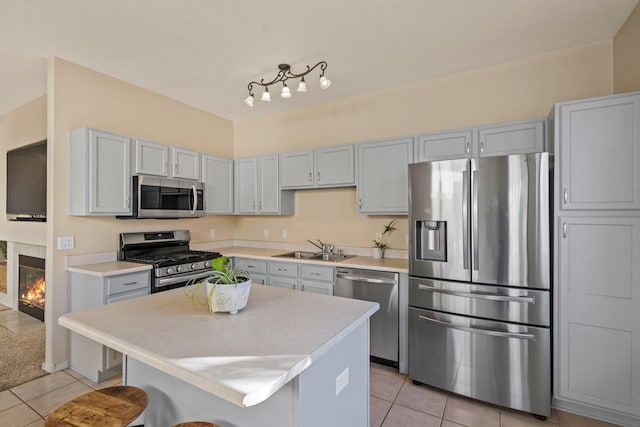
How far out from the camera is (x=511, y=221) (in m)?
2.25

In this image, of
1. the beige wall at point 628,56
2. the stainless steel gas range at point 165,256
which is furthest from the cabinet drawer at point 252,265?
the beige wall at point 628,56

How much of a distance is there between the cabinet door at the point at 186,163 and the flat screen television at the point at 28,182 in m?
1.52

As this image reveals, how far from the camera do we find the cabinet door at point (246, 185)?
4.13 meters

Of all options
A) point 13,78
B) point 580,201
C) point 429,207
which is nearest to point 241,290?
point 429,207

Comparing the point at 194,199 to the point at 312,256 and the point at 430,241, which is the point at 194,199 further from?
the point at 430,241

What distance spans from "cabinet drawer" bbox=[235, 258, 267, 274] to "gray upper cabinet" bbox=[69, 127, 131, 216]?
1.32 metres

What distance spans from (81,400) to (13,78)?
12.3 feet

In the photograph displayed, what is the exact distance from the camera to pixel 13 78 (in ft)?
10.9

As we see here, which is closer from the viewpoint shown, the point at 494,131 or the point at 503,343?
the point at 503,343

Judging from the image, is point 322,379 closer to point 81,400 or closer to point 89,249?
point 81,400

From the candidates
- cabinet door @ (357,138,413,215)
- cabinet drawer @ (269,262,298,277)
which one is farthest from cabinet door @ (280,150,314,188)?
cabinet drawer @ (269,262,298,277)

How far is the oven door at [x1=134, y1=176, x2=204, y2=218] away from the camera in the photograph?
10.2 feet

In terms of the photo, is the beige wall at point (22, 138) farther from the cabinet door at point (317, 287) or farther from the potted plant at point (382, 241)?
the potted plant at point (382, 241)

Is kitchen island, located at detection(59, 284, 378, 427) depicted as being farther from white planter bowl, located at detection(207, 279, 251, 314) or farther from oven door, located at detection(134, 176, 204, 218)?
oven door, located at detection(134, 176, 204, 218)
